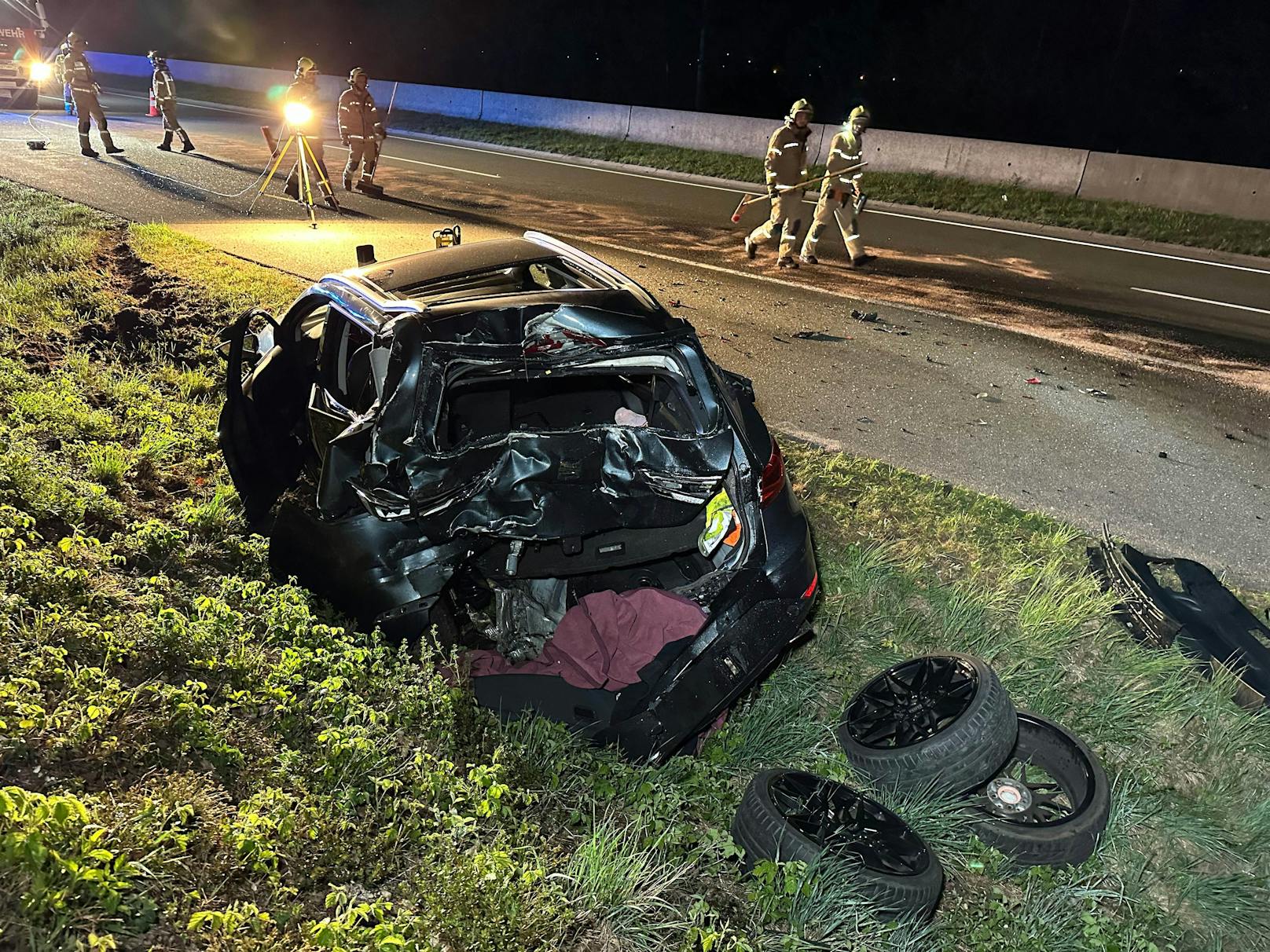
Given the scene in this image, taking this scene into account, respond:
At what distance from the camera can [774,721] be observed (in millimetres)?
3939

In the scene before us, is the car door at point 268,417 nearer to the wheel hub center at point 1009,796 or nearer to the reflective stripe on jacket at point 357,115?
the wheel hub center at point 1009,796

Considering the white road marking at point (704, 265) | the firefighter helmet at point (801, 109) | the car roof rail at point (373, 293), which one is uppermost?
the firefighter helmet at point (801, 109)

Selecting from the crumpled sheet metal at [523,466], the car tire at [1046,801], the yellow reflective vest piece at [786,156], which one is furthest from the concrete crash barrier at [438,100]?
the car tire at [1046,801]

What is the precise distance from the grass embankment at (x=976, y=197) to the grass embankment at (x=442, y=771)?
11.3 m

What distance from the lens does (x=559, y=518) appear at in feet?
10.9

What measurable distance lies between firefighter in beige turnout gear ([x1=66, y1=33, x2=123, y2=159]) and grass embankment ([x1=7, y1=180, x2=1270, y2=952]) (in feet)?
47.8

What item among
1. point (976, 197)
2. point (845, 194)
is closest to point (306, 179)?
point (845, 194)

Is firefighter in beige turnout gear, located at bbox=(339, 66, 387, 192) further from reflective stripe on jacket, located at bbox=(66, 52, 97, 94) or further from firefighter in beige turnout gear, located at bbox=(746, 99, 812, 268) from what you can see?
firefighter in beige turnout gear, located at bbox=(746, 99, 812, 268)

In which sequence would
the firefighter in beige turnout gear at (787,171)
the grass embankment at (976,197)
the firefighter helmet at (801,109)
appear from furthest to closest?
the grass embankment at (976,197) < the firefighter in beige turnout gear at (787,171) < the firefighter helmet at (801,109)

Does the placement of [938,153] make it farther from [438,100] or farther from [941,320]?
[438,100]

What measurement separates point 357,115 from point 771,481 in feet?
43.4

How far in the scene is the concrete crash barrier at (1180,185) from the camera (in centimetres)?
1475

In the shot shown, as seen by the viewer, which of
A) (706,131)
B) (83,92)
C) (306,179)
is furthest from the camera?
(706,131)

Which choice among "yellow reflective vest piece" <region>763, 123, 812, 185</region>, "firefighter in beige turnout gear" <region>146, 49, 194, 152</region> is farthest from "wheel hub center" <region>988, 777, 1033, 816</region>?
"firefighter in beige turnout gear" <region>146, 49, 194, 152</region>
